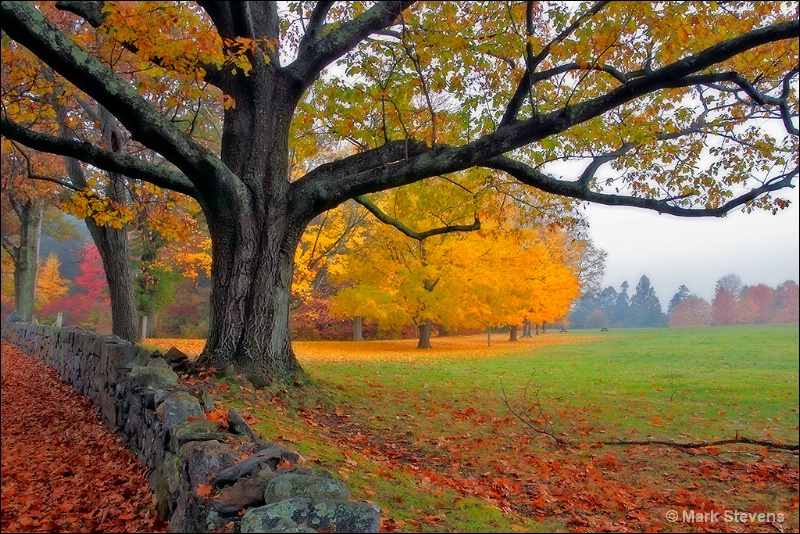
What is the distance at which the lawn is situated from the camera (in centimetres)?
406

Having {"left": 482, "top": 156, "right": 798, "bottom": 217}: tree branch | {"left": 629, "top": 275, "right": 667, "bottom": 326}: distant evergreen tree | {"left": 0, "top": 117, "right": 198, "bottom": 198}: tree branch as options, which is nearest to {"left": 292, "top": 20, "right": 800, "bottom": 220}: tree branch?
{"left": 482, "top": 156, "right": 798, "bottom": 217}: tree branch

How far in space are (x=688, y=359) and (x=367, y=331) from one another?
24175mm

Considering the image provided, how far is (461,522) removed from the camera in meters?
3.49

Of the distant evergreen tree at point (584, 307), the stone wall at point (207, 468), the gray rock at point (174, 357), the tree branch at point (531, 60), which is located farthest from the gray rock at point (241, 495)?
the distant evergreen tree at point (584, 307)

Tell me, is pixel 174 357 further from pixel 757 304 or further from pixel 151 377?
pixel 757 304

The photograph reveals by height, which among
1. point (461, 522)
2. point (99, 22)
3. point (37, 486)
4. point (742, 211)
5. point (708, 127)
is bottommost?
point (37, 486)

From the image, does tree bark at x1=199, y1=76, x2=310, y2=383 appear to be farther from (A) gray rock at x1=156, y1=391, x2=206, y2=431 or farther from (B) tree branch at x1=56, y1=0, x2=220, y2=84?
(A) gray rock at x1=156, y1=391, x2=206, y2=431

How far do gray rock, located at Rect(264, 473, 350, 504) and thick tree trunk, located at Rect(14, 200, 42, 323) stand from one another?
23080 mm

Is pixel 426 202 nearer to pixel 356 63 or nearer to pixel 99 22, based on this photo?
pixel 356 63

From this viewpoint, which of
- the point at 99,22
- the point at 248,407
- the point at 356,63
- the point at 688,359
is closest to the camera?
the point at 248,407

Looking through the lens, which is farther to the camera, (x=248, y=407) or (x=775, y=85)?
(x=775, y=85)

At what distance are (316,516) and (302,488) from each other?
0.26 m

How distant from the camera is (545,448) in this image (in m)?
6.45

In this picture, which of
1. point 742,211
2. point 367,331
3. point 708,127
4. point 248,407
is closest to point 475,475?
point 248,407
